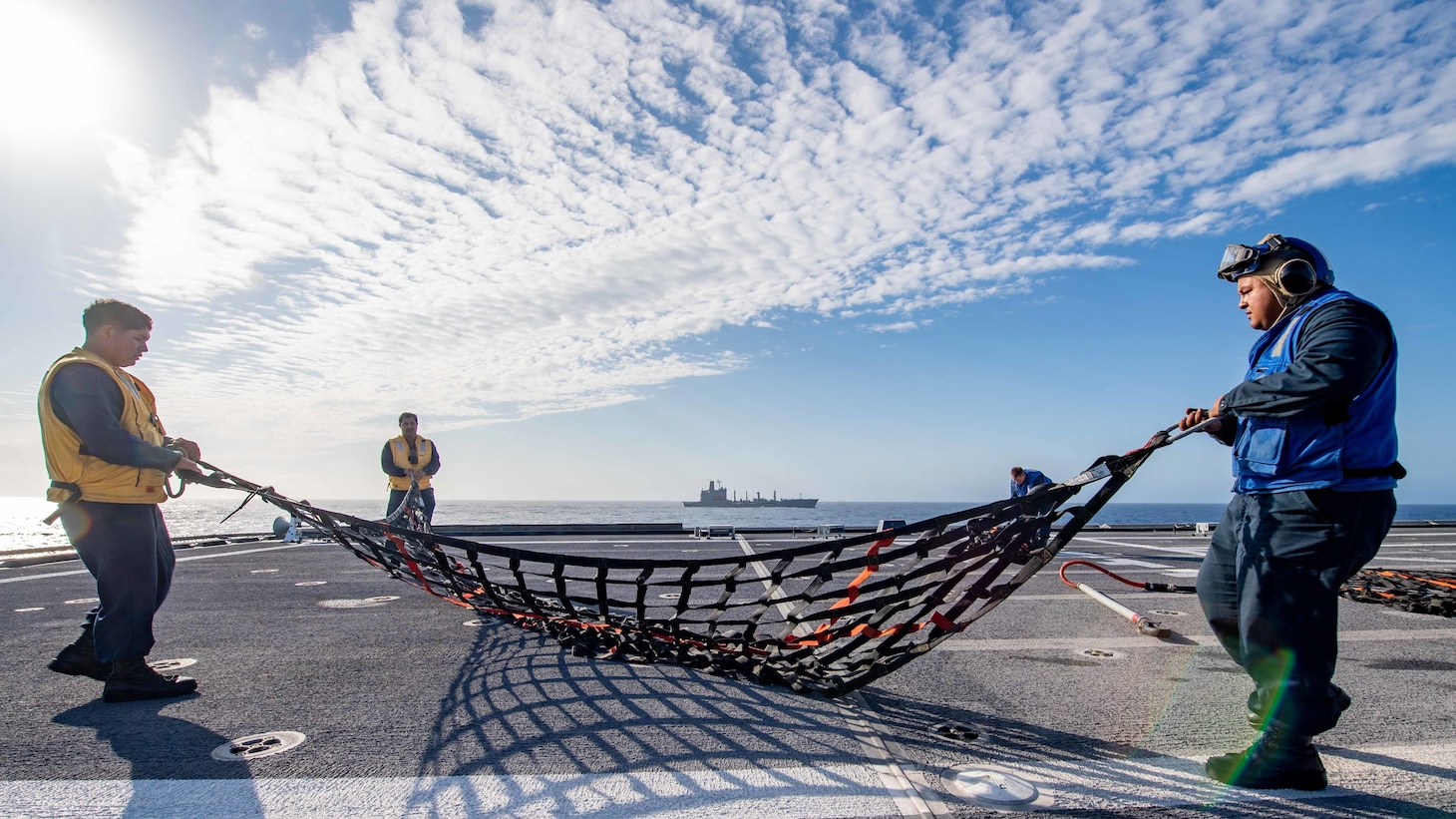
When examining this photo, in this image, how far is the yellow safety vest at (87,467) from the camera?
3.47 metres

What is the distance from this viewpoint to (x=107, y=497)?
11.5 ft

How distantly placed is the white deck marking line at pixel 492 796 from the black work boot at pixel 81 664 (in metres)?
1.45

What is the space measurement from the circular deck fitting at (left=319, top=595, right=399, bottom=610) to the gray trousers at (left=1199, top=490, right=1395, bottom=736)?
587 centimetres

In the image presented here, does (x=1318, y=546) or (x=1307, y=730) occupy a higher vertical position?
(x=1318, y=546)

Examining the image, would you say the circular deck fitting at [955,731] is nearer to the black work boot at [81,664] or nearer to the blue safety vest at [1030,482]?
the black work boot at [81,664]

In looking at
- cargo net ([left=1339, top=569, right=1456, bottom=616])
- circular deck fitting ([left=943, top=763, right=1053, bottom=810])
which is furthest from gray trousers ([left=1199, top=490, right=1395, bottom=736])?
cargo net ([left=1339, top=569, right=1456, bottom=616])

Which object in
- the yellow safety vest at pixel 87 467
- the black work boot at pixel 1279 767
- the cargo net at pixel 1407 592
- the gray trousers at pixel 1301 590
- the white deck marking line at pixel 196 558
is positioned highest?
the yellow safety vest at pixel 87 467

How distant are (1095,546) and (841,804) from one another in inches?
496

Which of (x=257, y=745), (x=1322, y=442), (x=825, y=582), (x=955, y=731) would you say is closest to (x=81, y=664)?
(x=257, y=745)

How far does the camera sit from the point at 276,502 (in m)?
4.25

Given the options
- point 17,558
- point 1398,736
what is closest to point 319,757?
point 1398,736

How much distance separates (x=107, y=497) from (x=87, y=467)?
0.54ft

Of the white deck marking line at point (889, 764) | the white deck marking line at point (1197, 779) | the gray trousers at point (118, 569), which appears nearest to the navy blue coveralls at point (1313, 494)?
the white deck marking line at point (1197, 779)

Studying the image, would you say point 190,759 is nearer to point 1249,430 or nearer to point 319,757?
point 319,757
